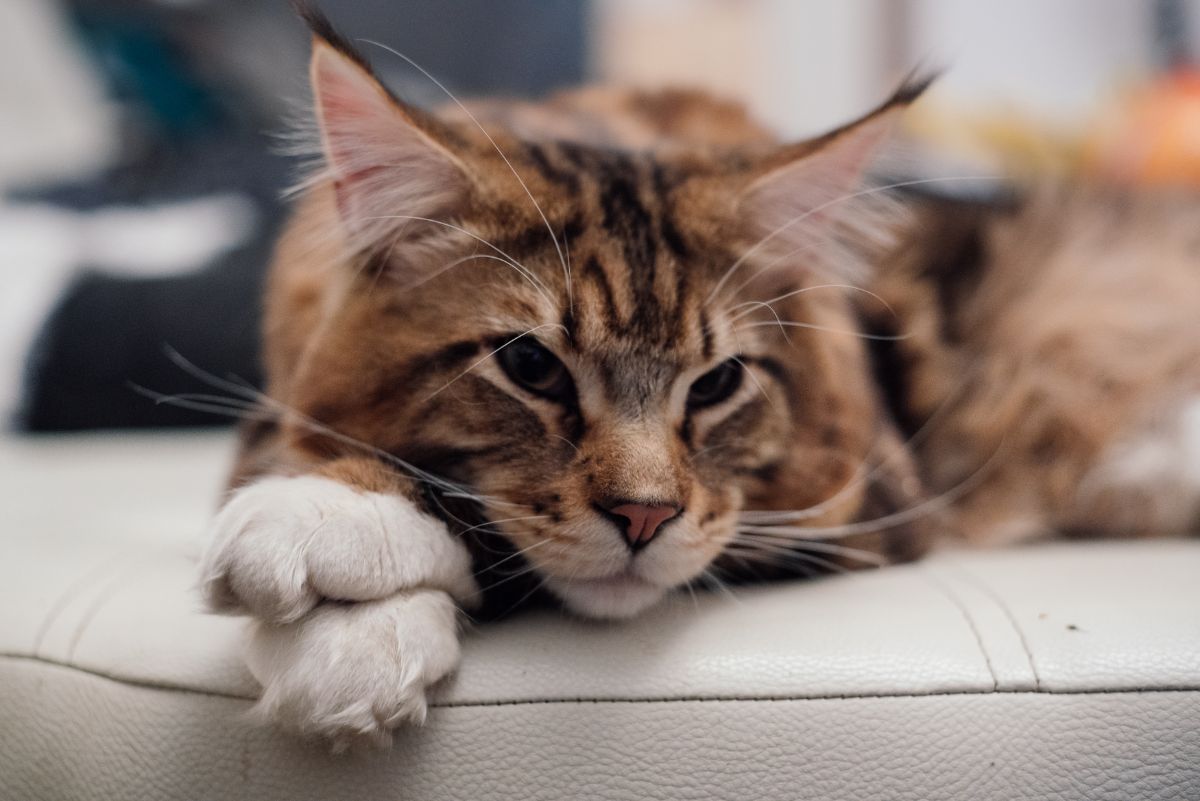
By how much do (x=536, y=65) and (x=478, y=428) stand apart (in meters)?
2.33

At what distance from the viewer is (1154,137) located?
2316 mm

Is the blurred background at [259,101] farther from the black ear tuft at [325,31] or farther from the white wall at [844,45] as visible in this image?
the black ear tuft at [325,31]

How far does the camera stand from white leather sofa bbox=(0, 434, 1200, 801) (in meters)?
0.75

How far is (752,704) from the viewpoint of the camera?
772 millimetres

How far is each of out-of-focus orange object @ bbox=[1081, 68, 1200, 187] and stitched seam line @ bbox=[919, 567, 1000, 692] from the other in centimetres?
160

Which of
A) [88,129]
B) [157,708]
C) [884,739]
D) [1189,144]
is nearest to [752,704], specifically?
[884,739]

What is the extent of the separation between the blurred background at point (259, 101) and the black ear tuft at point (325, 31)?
37.5 inches

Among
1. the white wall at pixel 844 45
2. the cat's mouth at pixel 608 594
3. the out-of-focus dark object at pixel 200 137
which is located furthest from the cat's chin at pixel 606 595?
the white wall at pixel 844 45

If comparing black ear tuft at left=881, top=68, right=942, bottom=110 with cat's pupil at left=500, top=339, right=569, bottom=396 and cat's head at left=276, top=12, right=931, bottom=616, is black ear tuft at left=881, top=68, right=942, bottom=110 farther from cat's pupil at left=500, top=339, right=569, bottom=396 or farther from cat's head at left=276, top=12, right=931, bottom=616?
cat's pupil at left=500, top=339, right=569, bottom=396

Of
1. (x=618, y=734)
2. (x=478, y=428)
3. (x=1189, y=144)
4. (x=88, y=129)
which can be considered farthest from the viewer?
(x=88, y=129)

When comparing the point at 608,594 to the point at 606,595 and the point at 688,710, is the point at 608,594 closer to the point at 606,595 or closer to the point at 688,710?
the point at 606,595

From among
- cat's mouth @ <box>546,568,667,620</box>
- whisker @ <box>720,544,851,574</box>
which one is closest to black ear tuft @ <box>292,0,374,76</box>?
cat's mouth @ <box>546,568,667,620</box>

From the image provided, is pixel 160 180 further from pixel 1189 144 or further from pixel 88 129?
pixel 1189 144

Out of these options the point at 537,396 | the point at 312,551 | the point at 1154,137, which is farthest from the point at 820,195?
the point at 1154,137
